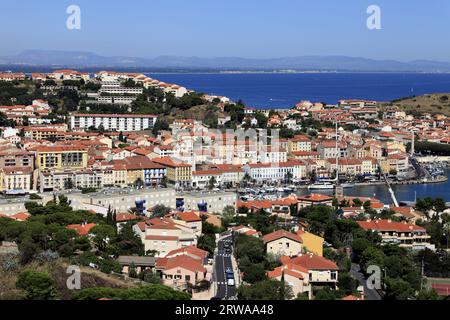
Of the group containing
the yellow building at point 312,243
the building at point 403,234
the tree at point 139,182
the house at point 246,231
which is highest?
the yellow building at point 312,243

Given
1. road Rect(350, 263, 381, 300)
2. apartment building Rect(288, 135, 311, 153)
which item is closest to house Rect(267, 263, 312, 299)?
road Rect(350, 263, 381, 300)

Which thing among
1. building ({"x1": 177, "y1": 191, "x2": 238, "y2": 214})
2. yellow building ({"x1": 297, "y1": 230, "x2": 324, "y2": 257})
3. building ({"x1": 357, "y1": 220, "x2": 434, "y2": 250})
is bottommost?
building ({"x1": 177, "y1": 191, "x2": 238, "y2": 214})

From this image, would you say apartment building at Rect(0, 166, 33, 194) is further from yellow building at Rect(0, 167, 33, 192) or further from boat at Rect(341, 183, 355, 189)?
boat at Rect(341, 183, 355, 189)

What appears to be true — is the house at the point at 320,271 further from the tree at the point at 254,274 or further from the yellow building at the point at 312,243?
the yellow building at the point at 312,243

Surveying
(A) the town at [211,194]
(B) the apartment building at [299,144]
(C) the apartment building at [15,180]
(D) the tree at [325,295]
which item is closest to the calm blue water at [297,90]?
(A) the town at [211,194]

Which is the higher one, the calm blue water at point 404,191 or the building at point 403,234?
the building at point 403,234
